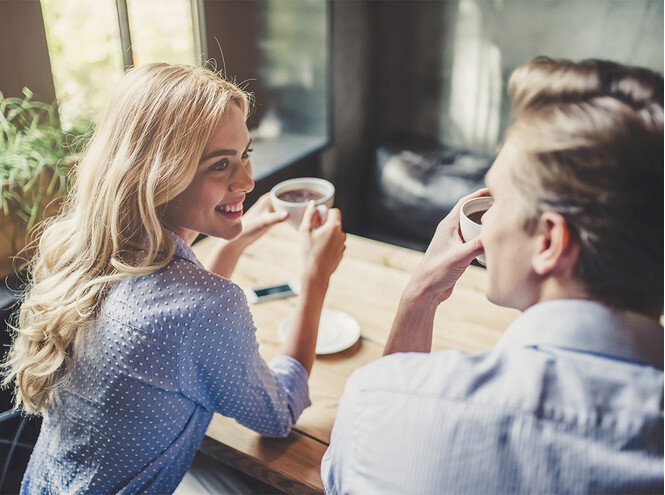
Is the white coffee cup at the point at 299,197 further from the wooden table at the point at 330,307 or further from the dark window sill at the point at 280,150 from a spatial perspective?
the dark window sill at the point at 280,150

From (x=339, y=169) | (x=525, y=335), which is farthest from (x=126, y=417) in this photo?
(x=339, y=169)

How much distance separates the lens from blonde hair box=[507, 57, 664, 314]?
18.4 inches

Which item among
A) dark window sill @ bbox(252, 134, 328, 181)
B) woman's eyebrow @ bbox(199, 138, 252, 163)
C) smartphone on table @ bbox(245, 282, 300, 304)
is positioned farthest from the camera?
dark window sill @ bbox(252, 134, 328, 181)

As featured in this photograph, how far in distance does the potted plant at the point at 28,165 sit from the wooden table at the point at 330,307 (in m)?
0.39

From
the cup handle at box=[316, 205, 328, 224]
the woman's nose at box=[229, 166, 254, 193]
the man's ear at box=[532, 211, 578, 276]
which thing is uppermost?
the man's ear at box=[532, 211, 578, 276]

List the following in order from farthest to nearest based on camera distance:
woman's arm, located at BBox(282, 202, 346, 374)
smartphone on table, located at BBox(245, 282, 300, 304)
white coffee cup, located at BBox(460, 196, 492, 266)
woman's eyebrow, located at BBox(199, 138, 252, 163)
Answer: smartphone on table, located at BBox(245, 282, 300, 304) → woman's arm, located at BBox(282, 202, 346, 374) → woman's eyebrow, located at BBox(199, 138, 252, 163) → white coffee cup, located at BBox(460, 196, 492, 266)

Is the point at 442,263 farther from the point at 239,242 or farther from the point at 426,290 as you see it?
the point at 239,242

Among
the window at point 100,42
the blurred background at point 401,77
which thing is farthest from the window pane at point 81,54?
the blurred background at point 401,77

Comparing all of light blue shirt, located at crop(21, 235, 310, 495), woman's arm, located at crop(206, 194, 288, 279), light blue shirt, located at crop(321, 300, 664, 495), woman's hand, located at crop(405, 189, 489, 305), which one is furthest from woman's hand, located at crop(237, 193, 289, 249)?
light blue shirt, located at crop(321, 300, 664, 495)

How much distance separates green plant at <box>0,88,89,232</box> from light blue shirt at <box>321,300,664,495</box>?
84cm

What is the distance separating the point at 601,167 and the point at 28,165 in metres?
1.09

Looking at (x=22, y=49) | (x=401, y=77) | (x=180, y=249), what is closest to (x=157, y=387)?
(x=180, y=249)

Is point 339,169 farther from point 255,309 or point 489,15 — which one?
point 255,309

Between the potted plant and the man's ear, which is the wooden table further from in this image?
the man's ear
